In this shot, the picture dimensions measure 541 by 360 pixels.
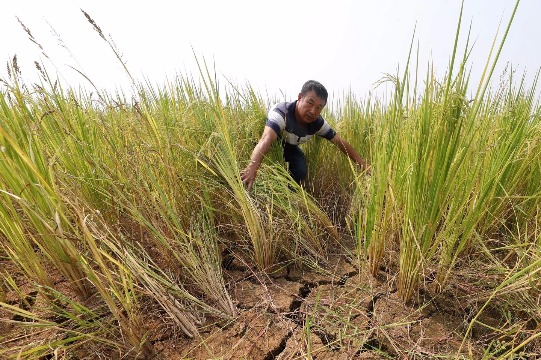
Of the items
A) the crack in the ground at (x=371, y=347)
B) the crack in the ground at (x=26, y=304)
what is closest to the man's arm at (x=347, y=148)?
the crack in the ground at (x=371, y=347)

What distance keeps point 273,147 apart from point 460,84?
1285 millimetres

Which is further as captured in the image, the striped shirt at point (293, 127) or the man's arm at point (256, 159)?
the striped shirt at point (293, 127)

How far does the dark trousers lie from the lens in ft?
7.32

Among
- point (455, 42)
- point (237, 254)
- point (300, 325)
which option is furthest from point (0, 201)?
point (455, 42)

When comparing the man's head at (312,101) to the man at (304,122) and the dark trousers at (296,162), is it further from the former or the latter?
the dark trousers at (296,162)

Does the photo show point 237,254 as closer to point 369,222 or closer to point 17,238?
point 369,222

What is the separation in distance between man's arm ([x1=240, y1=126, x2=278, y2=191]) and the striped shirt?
21 centimetres

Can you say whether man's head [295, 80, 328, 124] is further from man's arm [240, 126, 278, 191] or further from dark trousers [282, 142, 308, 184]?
man's arm [240, 126, 278, 191]

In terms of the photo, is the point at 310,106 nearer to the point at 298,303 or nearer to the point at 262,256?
the point at 262,256

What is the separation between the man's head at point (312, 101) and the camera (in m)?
2.06

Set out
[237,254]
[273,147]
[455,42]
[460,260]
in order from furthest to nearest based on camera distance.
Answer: [273,147], [237,254], [460,260], [455,42]

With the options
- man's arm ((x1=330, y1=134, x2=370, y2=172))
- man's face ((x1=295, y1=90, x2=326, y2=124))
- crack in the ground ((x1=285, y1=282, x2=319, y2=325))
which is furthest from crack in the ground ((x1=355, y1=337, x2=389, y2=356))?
man's face ((x1=295, y1=90, x2=326, y2=124))

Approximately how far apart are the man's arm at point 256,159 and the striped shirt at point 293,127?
0.21 metres

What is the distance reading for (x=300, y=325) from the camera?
3.12 ft
